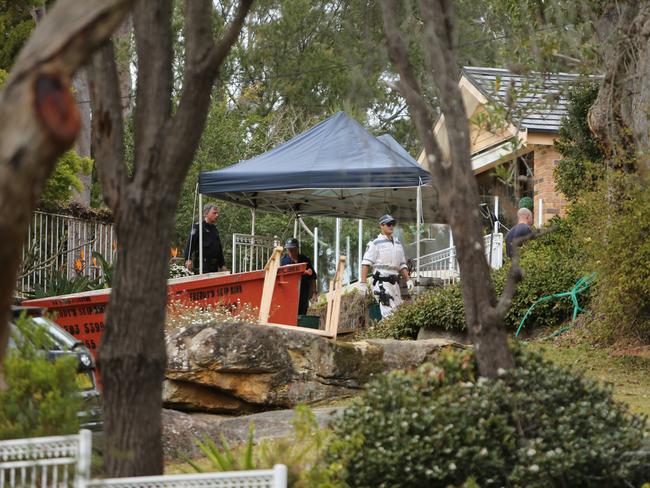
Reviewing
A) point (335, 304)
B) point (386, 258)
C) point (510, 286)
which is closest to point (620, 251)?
point (335, 304)

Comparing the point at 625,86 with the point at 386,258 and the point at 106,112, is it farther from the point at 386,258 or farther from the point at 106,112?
the point at 106,112

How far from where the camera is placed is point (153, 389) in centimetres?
581

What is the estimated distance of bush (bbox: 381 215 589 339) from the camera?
15906mm

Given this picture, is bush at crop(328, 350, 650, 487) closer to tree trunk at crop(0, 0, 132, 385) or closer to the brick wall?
tree trunk at crop(0, 0, 132, 385)

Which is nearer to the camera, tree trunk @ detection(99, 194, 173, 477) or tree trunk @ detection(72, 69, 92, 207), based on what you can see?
tree trunk @ detection(99, 194, 173, 477)

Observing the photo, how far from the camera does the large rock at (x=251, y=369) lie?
36.2 feet

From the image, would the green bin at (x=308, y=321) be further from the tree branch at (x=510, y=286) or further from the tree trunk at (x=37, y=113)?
the tree trunk at (x=37, y=113)

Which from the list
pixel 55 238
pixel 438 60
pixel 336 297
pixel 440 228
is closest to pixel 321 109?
pixel 440 228

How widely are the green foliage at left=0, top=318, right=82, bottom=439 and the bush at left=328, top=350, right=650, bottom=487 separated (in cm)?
140

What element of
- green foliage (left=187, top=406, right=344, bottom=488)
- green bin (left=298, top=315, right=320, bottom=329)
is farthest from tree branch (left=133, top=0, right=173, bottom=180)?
green bin (left=298, top=315, right=320, bottom=329)

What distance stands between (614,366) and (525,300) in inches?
113

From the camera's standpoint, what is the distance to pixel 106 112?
6129 millimetres

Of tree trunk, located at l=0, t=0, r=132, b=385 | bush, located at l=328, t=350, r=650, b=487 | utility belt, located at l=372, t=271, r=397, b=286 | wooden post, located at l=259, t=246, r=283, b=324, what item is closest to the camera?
tree trunk, located at l=0, t=0, r=132, b=385

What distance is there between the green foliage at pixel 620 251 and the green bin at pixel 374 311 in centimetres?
489
